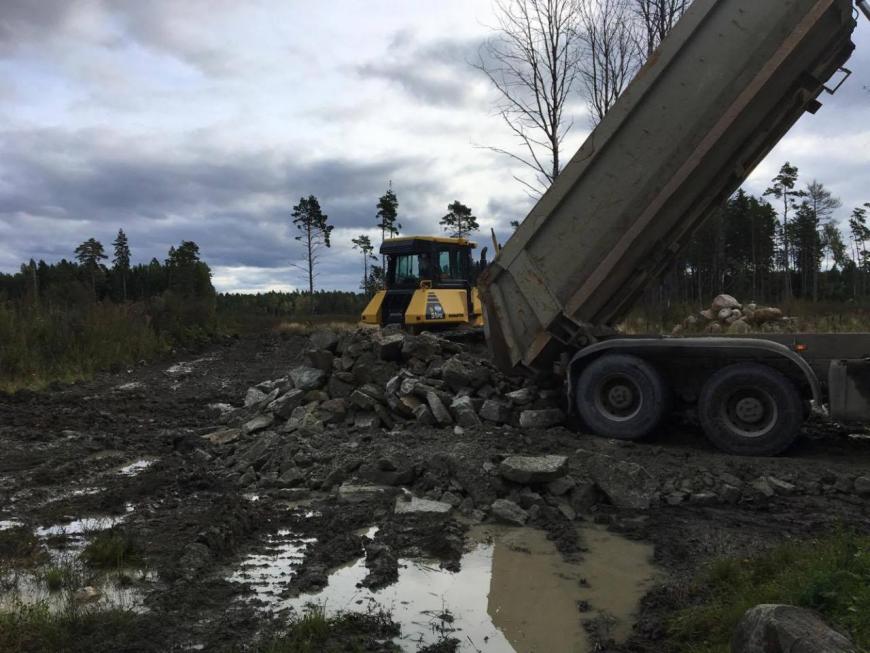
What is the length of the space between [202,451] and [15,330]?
33.6 ft

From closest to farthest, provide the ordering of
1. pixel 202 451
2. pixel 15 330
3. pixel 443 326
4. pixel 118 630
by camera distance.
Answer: pixel 118 630
pixel 202 451
pixel 443 326
pixel 15 330

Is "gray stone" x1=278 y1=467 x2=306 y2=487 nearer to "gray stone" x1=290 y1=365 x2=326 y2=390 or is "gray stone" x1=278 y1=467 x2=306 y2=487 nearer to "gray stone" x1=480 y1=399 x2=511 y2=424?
"gray stone" x1=480 y1=399 x2=511 y2=424

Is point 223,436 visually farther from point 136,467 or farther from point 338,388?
point 338,388

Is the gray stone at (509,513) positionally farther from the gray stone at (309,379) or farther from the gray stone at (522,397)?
the gray stone at (309,379)

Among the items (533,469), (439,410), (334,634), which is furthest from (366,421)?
(334,634)

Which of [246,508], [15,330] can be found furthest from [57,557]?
[15,330]

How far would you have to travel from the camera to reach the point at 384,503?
19.6 ft

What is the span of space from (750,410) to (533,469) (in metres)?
2.47

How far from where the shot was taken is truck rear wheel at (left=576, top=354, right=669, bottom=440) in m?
7.02

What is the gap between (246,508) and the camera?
5.83 metres

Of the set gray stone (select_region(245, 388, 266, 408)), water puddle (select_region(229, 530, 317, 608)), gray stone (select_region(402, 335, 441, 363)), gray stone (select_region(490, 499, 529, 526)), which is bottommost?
water puddle (select_region(229, 530, 317, 608))

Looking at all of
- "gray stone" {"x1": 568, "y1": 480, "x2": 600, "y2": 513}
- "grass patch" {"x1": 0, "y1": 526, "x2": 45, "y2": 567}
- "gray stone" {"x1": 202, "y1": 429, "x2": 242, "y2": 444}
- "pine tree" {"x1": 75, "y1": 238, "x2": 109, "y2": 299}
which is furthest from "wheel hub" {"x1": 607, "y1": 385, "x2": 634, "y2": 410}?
"pine tree" {"x1": 75, "y1": 238, "x2": 109, "y2": 299}

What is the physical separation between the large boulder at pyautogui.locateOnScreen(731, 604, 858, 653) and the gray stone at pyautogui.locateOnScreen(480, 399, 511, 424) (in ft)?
15.8

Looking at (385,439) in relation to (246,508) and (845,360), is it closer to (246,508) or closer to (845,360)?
(246,508)
